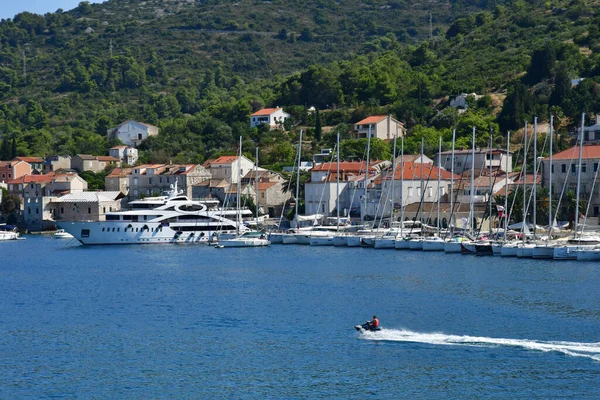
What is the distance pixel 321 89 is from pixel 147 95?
63794mm

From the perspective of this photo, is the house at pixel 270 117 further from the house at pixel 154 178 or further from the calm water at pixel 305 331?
the calm water at pixel 305 331

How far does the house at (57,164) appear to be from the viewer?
126625 millimetres

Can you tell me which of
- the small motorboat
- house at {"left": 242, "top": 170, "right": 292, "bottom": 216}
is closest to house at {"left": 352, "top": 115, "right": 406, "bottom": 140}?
house at {"left": 242, "top": 170, "right": 292, "bottom": 216}

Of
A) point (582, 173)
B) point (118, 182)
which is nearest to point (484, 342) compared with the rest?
point (582, 173)

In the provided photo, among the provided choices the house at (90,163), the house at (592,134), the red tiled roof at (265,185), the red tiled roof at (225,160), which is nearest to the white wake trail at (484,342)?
the house at (592,134)

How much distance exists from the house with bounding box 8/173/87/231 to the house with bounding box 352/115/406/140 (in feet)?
105

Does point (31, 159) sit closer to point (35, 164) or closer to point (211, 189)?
point (35, 164)

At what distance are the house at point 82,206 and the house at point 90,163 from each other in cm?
1514

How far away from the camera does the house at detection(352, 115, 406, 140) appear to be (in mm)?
119625

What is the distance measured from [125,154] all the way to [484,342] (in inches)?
3934

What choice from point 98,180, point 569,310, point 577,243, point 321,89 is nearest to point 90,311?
point 569,310

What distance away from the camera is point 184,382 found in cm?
3381

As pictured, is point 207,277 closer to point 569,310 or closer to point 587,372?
point 569,310

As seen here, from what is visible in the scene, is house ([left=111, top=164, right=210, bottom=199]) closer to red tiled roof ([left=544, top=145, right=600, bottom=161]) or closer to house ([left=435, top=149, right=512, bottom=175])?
house ([left=435, top=149, right=512, bottom=175])
